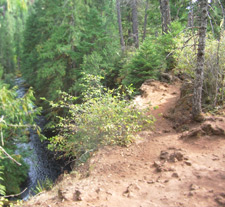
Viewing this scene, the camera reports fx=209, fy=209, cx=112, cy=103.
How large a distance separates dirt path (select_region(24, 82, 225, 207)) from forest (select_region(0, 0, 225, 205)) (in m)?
0.62

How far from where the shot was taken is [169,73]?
10.7 meters

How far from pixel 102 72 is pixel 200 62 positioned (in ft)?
29.4

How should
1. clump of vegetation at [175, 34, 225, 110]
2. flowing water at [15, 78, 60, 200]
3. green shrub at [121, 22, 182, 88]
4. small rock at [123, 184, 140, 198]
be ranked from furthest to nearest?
1. flowing water at [15, 78, 60, 200]
2. green shrub at [121, 22, 182, 88]
3. clump of vegetation at [175, 34, 225, 110]
4. small rock at [123, 184, 140, 198]

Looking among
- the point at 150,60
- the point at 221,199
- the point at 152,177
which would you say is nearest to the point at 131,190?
the point at 152,177

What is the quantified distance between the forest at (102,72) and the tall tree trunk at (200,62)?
0.02 metres

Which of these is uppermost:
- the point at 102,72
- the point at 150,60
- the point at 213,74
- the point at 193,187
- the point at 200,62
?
the point at 150,60

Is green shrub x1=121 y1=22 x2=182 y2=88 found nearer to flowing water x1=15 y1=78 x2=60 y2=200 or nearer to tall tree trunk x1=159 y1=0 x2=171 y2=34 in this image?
tall tree trunk x1=159 y1=0 x2=171 y2=34

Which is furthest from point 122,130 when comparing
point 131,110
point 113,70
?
point 113,70

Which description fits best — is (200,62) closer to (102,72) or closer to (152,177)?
(152,177)

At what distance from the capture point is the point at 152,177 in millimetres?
4336

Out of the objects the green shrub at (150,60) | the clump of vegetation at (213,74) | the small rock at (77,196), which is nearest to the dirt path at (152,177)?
the small rock at (77,196)

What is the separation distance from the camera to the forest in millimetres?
5555

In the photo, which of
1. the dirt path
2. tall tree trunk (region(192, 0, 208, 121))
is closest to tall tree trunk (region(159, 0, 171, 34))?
tall tree trunk (region(192, 0, 208, 121))

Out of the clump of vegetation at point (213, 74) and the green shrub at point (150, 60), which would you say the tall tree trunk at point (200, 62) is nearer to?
the clump of vegetation at point (213, 74)
